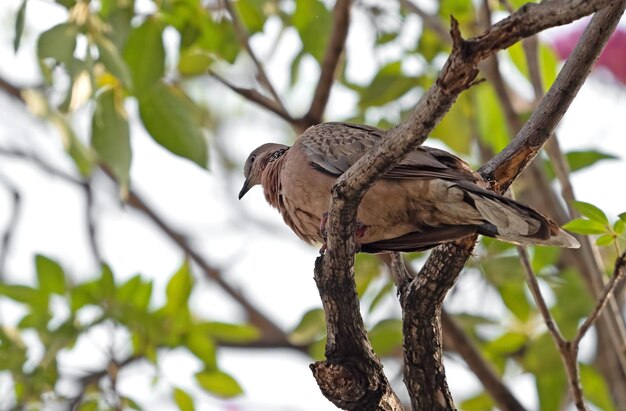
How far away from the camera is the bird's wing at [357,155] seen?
12.6 feet

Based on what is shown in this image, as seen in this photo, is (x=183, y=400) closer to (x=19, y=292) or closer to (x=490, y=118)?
(x=19, y=292)

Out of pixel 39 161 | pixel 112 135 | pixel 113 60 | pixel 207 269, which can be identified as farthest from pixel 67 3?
pixel 207 269

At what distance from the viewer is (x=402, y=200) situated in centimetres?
393

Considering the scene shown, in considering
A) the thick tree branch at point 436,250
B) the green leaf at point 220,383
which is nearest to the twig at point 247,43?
the green leaf at point 220,383

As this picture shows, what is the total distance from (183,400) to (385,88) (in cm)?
211

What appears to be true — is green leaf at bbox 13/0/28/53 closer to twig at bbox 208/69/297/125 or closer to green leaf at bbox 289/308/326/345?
twig at bbox 208/69/297/125

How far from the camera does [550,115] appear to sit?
354 centimetres

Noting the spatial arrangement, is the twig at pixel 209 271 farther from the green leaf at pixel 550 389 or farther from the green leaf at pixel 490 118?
the green leaf at pixel 550 389

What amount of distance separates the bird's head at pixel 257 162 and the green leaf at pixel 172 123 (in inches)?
16.2

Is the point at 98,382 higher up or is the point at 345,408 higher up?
the point at 98,382

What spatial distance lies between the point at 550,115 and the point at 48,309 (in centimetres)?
314

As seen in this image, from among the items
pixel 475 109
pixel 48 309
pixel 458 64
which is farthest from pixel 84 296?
pixel 458 64

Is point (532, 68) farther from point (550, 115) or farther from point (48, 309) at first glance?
point (48, 309)

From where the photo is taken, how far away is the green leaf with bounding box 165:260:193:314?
564 centimetres
